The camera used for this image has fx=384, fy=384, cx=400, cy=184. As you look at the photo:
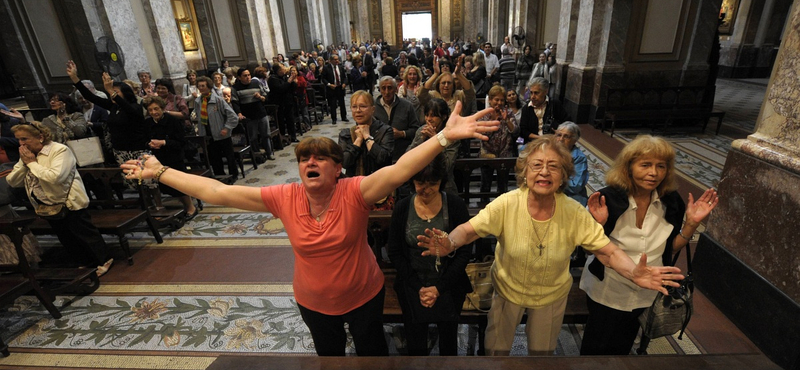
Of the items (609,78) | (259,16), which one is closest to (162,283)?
(609,78)

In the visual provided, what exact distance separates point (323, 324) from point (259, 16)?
1395cm

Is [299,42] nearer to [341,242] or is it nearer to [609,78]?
[609,78]

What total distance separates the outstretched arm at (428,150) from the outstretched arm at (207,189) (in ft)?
1.99

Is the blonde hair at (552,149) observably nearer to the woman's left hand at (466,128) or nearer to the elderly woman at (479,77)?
the woman's left hand at (466,128)

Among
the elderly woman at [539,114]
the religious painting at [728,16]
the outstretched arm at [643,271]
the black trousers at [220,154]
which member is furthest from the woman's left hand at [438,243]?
the religious painting at [728,16]

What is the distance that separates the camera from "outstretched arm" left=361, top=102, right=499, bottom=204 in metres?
1.55

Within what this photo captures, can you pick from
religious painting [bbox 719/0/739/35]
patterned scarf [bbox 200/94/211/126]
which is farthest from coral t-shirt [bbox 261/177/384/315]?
religious painting [bbox 719/0/739/35]

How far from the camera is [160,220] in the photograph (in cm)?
472

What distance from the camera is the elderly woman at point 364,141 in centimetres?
334

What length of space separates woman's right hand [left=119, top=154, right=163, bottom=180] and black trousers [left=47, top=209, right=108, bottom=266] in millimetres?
2670

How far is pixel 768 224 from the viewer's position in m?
2.50

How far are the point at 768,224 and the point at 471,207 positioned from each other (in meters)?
2.76

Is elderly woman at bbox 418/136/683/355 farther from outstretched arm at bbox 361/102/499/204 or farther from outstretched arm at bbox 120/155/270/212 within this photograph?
outstretched arm at bbox 120/155/270/212

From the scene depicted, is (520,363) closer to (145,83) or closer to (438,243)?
(438,243)
